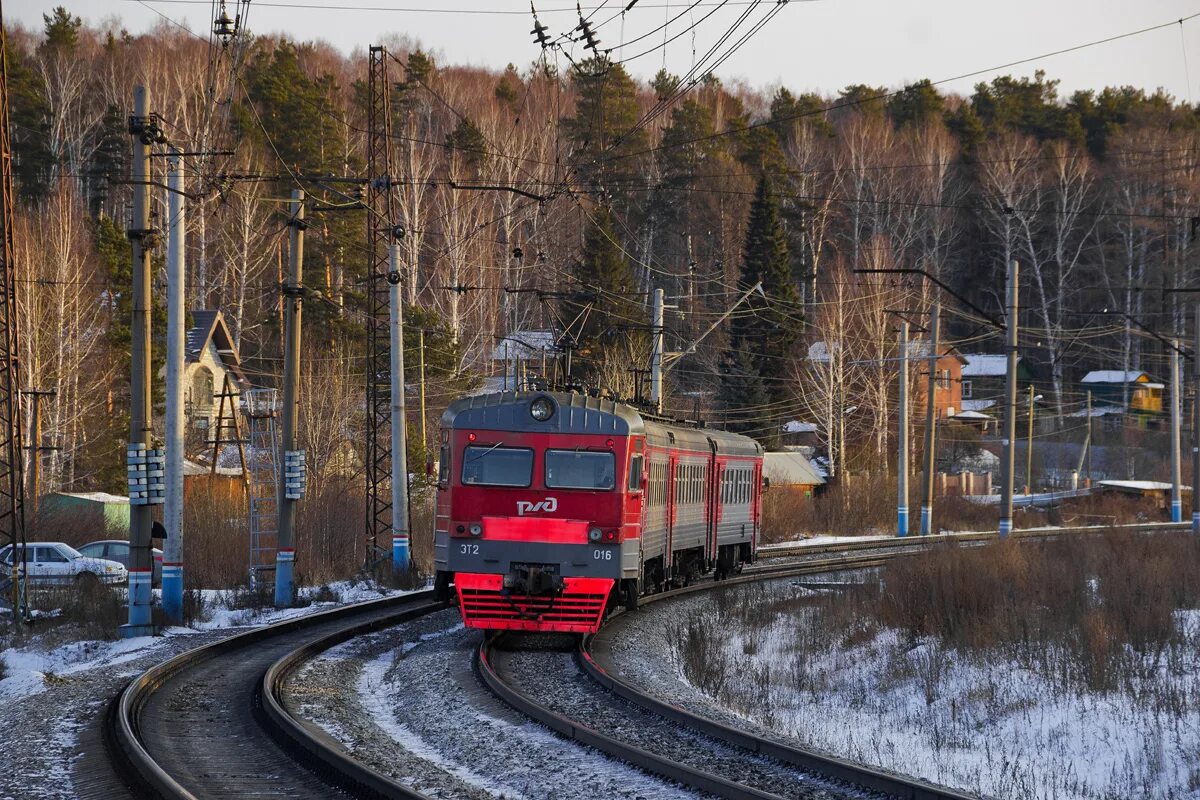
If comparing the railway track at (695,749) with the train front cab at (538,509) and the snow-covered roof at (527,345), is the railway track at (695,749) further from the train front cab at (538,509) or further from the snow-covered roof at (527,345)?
the snow-covered roof at (527,345)

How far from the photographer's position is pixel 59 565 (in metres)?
29.7

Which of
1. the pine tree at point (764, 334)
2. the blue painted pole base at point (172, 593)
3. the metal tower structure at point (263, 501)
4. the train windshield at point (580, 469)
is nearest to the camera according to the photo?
the train windshield at point (580, 469)

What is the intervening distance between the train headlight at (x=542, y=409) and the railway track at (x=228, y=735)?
149 inches

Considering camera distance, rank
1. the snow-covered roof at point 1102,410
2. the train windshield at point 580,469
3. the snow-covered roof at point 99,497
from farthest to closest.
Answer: the snow-covered roof at point 1102,410, the snow-covered roof at point 99,497, the train windshield at point 580,469

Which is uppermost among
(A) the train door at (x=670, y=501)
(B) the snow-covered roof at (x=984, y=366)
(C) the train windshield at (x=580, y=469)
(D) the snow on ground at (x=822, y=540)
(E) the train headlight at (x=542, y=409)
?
(B) the snow-covered roof at (x=984, y=366)

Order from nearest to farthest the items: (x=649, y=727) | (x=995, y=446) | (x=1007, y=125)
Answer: (x=649, y=727) < (x=995, y=446) < (x=1007, y=125)

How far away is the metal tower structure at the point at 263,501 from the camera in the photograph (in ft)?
83.8

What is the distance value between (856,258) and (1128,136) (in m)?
22.9

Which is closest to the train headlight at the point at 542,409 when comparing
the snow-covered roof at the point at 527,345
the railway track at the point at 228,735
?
the snow-covered roof at the point at 527,345

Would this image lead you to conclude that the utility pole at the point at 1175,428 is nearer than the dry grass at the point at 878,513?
No

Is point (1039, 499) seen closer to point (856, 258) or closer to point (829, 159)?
point (856, 258)

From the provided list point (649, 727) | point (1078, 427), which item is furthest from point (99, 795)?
point (1078, 427)

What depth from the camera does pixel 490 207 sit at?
59938 mm

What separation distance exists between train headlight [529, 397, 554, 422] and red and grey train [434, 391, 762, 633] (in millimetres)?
12
